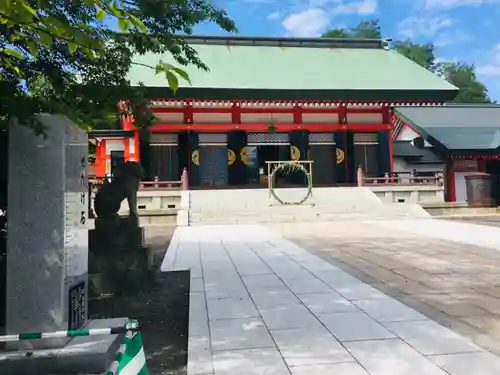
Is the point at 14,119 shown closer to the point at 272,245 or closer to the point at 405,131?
the point at 272,245

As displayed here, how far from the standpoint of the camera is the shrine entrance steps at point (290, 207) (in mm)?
13781

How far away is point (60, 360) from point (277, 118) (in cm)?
1692

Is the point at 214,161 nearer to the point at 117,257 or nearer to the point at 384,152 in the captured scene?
the point at 384,152

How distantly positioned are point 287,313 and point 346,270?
Answer: 2086 mm

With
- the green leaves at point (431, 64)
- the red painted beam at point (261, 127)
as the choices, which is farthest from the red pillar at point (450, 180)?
the green leaves at point (431, 64)

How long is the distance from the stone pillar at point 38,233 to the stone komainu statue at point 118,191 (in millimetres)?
2312

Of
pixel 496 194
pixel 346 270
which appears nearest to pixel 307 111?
pixel 496 194

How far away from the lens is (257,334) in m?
3.25

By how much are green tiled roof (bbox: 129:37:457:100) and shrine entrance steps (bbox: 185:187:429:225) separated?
435cm

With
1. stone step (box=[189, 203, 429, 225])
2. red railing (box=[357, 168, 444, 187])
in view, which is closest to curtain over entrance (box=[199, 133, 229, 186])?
stone step (box=[189, 203, 429, 225])

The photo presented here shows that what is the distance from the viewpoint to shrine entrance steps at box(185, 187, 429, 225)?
1378 cm

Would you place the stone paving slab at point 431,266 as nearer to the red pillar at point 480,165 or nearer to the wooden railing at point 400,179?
the wooden railing at point 400,179

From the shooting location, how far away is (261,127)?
18547mm

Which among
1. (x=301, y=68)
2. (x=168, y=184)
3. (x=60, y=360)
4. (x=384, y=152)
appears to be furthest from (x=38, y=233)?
(x=301, y=68)
